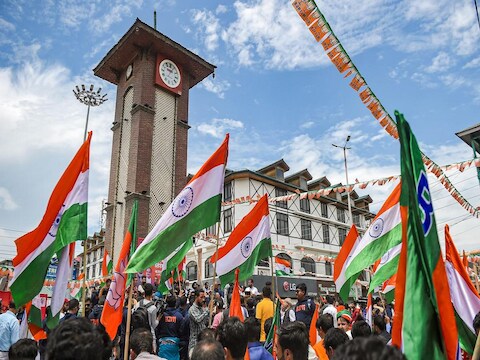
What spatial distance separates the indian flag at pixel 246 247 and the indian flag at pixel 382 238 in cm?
145

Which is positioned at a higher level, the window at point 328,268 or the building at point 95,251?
the building at point 95,251

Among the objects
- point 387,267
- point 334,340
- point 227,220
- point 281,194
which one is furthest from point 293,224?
point 334,340

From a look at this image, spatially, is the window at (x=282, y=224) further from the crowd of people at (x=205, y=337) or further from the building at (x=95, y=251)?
the building at (x=95, y=251)

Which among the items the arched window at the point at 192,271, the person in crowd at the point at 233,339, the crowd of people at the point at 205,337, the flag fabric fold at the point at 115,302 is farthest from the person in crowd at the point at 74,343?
the arched window at the point at 192,271

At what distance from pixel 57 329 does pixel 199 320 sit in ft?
19.2

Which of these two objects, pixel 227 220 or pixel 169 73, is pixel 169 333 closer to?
pixel 169 73

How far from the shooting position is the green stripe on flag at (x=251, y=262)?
273 inches

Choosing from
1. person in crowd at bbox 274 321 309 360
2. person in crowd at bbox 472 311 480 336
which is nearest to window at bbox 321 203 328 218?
person in crowd at bbox 472 311 480 336

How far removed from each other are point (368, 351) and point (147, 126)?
71.0ft

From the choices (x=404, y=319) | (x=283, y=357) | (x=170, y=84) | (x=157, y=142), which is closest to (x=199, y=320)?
(x=283, y=357)

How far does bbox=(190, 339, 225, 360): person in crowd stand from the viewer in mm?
3023

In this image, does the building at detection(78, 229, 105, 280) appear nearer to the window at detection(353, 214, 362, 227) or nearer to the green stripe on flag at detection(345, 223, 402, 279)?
the window at detection(353, 214, 362, 227)

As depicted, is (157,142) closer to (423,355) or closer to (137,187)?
(137,187)

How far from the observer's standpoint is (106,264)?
18.7 m
